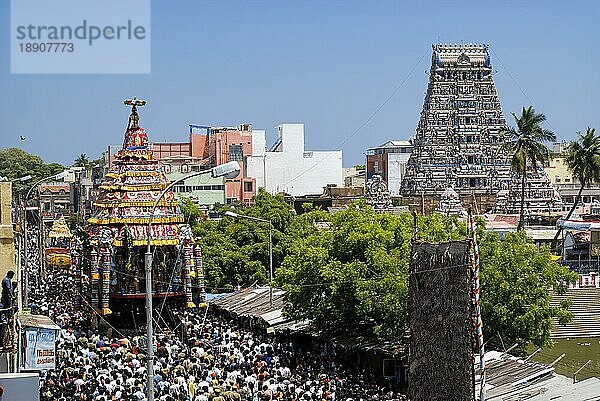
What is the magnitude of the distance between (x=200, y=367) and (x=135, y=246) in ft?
28.7

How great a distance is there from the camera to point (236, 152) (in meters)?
94.6

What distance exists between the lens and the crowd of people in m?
26.3

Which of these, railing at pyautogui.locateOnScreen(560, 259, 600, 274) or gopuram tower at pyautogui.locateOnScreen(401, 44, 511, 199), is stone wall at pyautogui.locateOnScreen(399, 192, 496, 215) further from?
railing at pyautogui.locateOnScreen(560, 259, 600, 274)

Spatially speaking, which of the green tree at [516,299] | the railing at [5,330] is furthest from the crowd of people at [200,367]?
the railing at [5,330]

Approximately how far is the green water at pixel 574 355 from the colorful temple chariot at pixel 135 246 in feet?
38.2

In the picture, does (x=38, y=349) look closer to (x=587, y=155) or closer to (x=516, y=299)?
(x=516, y=299)

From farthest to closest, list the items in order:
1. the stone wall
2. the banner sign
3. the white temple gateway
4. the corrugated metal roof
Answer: the white temple gateway
the stone wall
the corrugated metal roof
the banner sign

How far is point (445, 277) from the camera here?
20969 millimetres

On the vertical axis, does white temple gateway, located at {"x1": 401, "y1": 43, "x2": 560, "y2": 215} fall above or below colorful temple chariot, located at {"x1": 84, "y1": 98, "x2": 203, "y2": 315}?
above

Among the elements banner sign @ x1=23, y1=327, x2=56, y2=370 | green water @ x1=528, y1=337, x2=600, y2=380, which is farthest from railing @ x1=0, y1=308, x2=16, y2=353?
green water @ x1=528, y1=337, x2=600, y2=380

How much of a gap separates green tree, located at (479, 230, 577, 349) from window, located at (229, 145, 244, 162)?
62883mm

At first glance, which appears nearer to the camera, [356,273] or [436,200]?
[356,273]

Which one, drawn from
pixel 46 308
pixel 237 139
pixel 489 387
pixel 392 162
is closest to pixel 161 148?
pixel 237 139

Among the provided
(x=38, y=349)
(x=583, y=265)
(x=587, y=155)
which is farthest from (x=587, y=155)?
(x=38, y=349)
